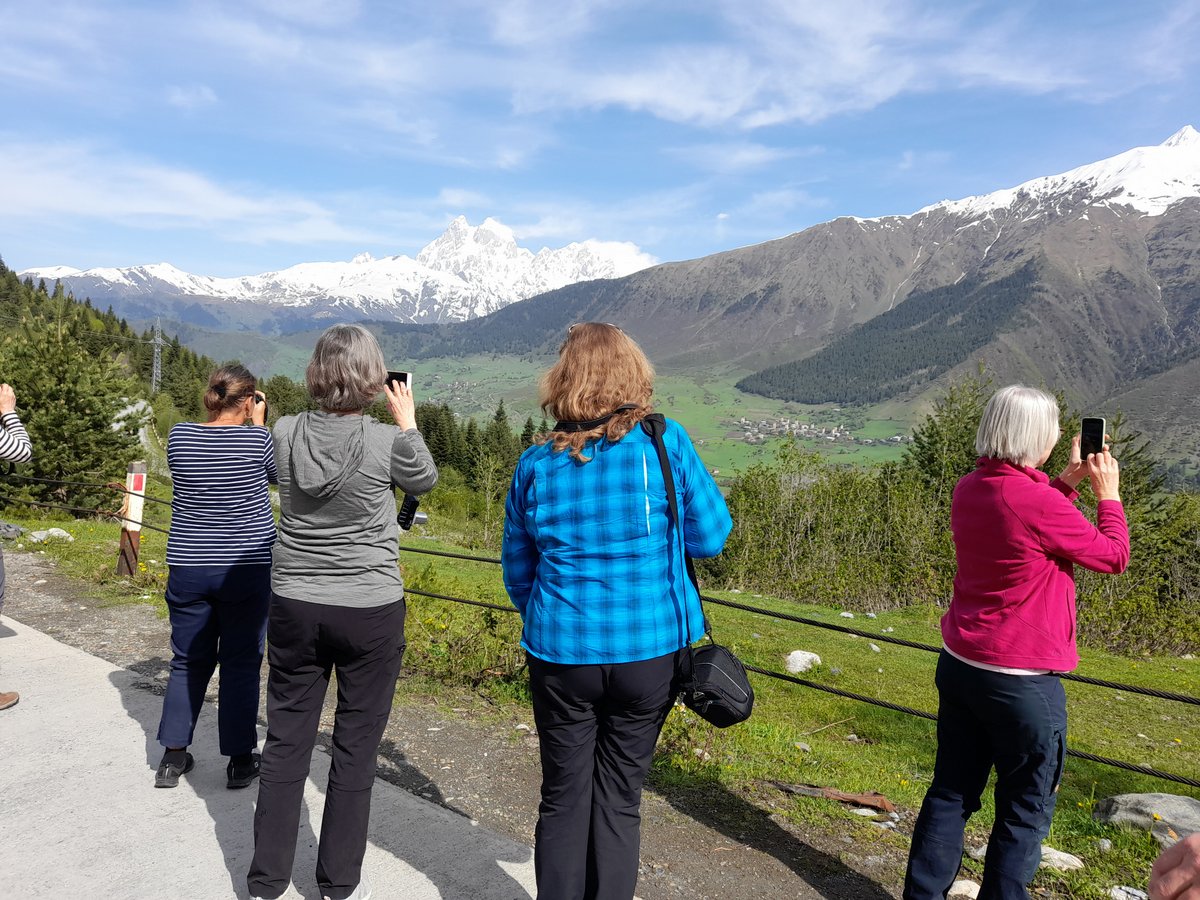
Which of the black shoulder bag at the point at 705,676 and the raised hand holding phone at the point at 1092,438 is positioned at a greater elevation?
the raised hand holding phone at the point at 1092,438

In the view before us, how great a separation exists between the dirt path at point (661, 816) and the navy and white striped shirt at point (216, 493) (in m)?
1.58

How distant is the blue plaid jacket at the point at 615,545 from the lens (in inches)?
99.2

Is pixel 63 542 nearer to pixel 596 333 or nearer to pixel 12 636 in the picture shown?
pixel 12 636

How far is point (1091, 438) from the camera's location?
9.85 feet

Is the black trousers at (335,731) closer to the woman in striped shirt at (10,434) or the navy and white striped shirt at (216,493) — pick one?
the navy and white striped shirt at (216,493)

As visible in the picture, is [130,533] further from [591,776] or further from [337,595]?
[591,776]

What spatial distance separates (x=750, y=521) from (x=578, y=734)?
73.3 ft

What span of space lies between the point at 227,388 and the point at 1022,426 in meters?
3.46

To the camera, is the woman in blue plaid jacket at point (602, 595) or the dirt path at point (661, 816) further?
the dirt path at point (661, 816)

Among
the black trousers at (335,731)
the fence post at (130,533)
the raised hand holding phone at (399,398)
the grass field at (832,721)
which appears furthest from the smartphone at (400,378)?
the fence post at (130,533)

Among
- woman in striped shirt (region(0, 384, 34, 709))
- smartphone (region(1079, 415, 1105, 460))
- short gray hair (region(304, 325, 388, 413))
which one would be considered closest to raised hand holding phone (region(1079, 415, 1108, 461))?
smartphone (region(1079, 415, 1105, 460))

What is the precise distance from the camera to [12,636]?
6.41 meters

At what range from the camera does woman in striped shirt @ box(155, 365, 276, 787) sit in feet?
12.6

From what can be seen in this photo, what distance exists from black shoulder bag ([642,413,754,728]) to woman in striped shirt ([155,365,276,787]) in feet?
7.24
